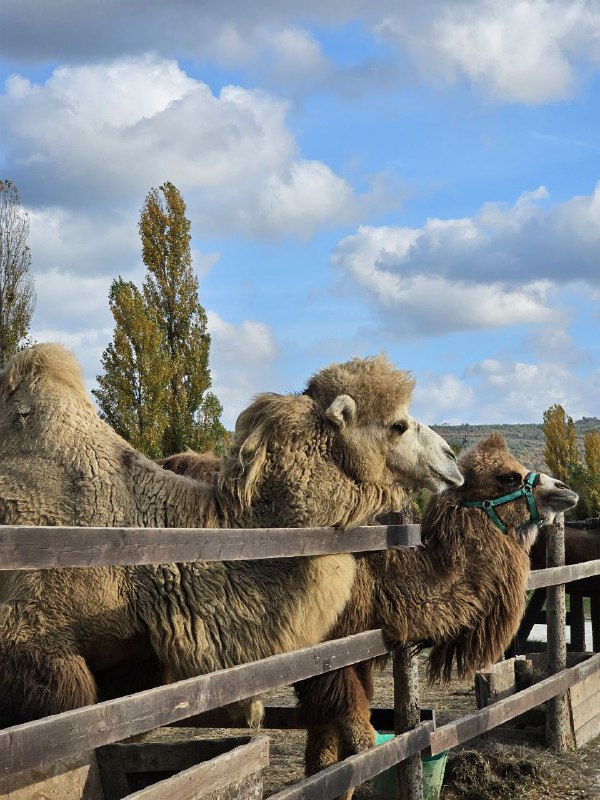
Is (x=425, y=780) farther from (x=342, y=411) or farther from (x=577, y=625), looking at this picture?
(x=577, y=625)

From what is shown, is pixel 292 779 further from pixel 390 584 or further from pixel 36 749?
pixel 36 749

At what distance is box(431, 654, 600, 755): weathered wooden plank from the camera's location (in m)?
6.55

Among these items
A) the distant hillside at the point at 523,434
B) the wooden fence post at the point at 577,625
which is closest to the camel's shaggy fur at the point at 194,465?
the wooden fence post at the point at 577,625

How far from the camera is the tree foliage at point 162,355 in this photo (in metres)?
22.6

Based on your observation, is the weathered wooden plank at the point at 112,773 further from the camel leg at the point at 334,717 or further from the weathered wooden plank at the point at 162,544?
the camel leg at the point at 334,717

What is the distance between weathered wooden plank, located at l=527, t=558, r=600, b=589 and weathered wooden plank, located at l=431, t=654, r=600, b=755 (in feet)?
2.60

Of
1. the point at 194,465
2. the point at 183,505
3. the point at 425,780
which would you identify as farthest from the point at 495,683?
the point at 183,505

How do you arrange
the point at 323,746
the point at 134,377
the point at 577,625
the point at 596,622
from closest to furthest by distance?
the point at 323,746
the point at 596,622
the point at 577,625
the point at 134,377

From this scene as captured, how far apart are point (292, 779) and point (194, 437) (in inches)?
625

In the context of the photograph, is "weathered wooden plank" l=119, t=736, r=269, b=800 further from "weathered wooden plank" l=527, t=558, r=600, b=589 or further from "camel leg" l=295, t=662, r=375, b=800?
"weathered wooden plank" l=527, t=558, r=600, b=589

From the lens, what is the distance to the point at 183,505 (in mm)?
5234

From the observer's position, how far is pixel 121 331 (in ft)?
75.5

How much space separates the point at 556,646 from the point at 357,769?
4264 mm

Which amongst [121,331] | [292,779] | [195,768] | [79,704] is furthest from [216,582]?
[121,331]
